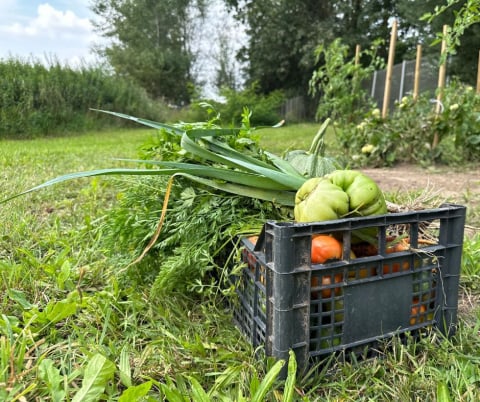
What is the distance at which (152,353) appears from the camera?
0.99m

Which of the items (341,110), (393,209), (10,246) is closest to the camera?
(393,209)

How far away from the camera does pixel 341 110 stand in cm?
469

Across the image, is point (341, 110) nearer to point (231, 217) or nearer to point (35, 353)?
point (231, 217)

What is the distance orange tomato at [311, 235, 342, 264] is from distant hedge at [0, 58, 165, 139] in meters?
8.83

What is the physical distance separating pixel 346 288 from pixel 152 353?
0.52 m

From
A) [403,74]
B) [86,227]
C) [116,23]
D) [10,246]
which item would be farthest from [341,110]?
[116,23]

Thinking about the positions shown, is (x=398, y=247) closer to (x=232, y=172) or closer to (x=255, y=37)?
(x=232, y=172)

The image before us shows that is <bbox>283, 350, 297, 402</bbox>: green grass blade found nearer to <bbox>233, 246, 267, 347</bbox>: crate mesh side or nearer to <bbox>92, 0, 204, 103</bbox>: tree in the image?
<bbox>233, 246, 267, 347</bbox>: crate mesh side

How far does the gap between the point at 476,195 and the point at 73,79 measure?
390 inches

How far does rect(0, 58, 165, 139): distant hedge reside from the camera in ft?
27.5

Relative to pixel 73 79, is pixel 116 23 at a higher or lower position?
higher

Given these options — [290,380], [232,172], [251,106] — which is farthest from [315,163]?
[251,106]

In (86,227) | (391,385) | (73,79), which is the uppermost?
(73,79)

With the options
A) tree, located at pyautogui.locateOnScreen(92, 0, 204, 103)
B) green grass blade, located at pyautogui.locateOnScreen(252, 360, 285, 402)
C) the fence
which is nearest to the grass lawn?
green grass blade, located at pyautogui.locateOnScreen(252, 360, 285, 402)
